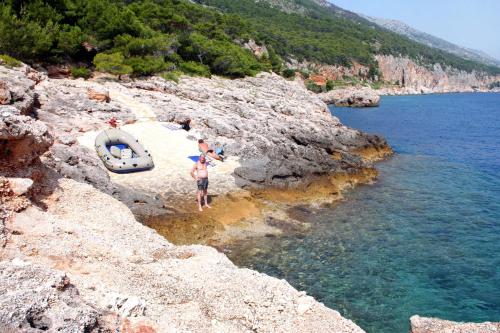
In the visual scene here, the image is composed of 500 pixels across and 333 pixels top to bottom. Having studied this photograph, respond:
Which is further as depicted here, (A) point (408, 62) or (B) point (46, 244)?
(A) point (408, 62)

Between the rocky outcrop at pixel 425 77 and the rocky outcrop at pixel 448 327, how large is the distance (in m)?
143

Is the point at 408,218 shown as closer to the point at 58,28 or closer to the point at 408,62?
the point at 58,28

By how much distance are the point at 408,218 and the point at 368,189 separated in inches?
176

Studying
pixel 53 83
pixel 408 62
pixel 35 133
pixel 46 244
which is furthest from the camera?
pixel 408 62

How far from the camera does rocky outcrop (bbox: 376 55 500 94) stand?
486 feet

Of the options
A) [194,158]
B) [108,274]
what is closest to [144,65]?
[194,158]

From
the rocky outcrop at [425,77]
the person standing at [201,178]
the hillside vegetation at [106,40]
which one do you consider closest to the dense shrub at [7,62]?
→ the hillside vegetation at [106,40]

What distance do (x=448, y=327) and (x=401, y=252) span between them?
8.40 m

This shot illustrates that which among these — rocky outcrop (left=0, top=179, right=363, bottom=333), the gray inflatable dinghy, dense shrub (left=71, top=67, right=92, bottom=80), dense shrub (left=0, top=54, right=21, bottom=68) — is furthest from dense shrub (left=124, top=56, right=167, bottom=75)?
rocky outcrop (left=0, top=179, right=363, bottom=333)

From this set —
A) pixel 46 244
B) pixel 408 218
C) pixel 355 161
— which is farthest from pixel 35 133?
pixel 355 161

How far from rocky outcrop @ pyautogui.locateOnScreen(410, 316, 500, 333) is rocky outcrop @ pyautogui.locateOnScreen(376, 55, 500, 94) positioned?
14333cm

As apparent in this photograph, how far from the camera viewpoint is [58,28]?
109 feet

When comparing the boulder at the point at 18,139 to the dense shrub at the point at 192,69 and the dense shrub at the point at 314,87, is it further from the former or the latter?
the dense shrub at the point at 314,87

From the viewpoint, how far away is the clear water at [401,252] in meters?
12.3
